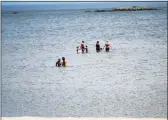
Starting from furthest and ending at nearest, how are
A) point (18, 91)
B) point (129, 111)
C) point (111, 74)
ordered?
point (111, 74)
point (18, 91)
point (129, 111)

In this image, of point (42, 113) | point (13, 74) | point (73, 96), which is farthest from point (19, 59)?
point (42, 113)

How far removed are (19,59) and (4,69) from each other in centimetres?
496

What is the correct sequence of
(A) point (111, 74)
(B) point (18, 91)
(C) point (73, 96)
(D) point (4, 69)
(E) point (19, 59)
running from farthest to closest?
1. (E) point (19, 59)
2. (D) point (4, 69)
3. (A) point (111, 74)
4. (B) point (18, 91)
5. (C) point (73, 96)

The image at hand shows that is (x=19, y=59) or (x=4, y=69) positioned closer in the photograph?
(x=4, y=69)

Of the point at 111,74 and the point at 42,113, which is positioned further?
the point at 111,74

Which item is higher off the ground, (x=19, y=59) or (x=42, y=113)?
(x=19, y=59)

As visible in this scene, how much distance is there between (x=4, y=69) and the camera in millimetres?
22141

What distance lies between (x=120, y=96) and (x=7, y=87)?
5.37 metres

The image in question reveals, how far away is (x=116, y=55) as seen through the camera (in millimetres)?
27078

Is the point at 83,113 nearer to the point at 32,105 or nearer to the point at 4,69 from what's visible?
the point at 32,105

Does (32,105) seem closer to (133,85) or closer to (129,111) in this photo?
(129,111)

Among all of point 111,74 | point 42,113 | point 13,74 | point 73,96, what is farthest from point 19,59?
point 42,113

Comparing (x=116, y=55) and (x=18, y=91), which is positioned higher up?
(x=116, y=55)

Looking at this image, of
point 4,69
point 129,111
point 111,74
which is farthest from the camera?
point 4,69
